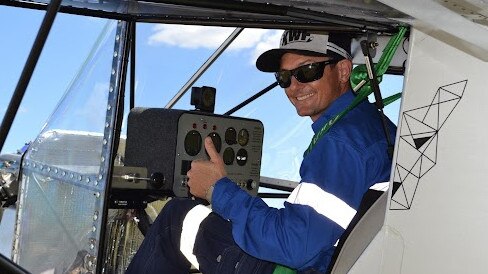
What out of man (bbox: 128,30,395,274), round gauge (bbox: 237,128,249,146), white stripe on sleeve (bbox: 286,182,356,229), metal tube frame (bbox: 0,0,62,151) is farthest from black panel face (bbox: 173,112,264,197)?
metal tube frame (bbox: 0,0,62,151)

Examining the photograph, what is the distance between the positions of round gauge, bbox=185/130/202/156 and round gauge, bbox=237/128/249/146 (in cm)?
25

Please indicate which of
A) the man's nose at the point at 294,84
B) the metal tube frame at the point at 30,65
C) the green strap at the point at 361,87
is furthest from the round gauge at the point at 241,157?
the metal tube frame at the point at 30,65

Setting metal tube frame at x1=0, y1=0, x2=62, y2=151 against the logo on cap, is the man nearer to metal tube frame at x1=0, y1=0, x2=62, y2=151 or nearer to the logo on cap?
the logo on cap

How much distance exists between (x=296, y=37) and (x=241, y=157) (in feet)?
3.16

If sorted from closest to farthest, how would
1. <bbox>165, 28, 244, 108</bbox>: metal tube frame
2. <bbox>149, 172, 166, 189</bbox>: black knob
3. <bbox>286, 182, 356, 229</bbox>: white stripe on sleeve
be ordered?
<bbox>286, 182, 356, 229</bbox>: white stripe on sleeve, <bbox>149, 172, 166, 189</bbox>: black knob, <bbox>165, 28, 244, 108</bbox>: metal tube frame

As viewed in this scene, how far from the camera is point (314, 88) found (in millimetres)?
2670

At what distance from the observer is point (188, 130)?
3.18 metres

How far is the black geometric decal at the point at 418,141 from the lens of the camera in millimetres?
1793

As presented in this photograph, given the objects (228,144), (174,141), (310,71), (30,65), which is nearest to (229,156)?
(228,144)

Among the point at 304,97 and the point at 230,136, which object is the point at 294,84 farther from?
the point at 230,136

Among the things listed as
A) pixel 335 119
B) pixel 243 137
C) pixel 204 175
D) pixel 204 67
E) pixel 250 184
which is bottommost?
pixel 250 184

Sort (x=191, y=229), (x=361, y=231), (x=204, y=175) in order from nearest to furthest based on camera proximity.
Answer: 1. (x=361, y=231)
2. (x=204, y=175)
3. (x=191, y=229)

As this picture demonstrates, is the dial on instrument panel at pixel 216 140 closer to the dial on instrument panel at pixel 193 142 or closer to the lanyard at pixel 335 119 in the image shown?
the dial on instrument panel at pixel 193 142

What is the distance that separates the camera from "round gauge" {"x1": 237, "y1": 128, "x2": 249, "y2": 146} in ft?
11.2
